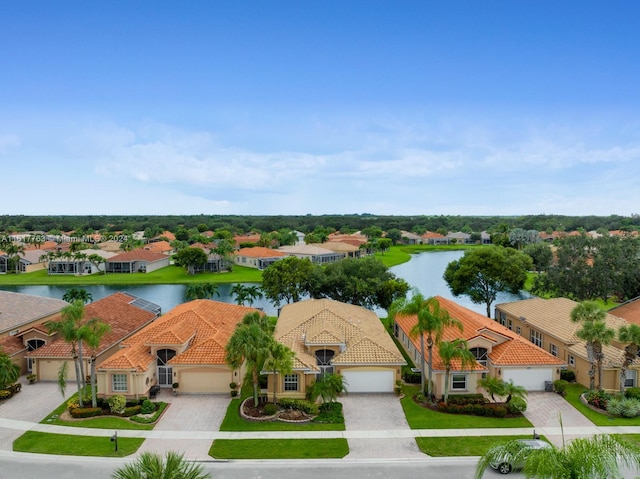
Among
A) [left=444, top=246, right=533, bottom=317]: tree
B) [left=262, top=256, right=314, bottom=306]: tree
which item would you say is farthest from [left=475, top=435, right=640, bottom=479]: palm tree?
[left=262, top=256, right=314, bottom=306]: tree

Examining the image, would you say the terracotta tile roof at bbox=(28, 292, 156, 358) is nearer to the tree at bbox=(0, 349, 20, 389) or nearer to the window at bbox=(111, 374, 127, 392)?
the tree at bbox=(0, 349, 20, 389)

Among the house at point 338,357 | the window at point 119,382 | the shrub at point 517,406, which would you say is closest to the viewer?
the shrub at point 517,406

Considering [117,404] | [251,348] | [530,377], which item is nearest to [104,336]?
[117,404]

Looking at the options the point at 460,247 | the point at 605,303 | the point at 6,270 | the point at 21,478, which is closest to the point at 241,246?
the point at 6,270

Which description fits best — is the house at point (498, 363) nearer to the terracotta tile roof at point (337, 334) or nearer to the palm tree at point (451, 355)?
the palm tree at point (451, 355)

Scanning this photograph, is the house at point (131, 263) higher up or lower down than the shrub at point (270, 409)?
higher up

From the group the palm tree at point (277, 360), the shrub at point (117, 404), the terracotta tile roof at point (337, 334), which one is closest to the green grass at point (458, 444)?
the terracotta tile roof at point (337, 334)
